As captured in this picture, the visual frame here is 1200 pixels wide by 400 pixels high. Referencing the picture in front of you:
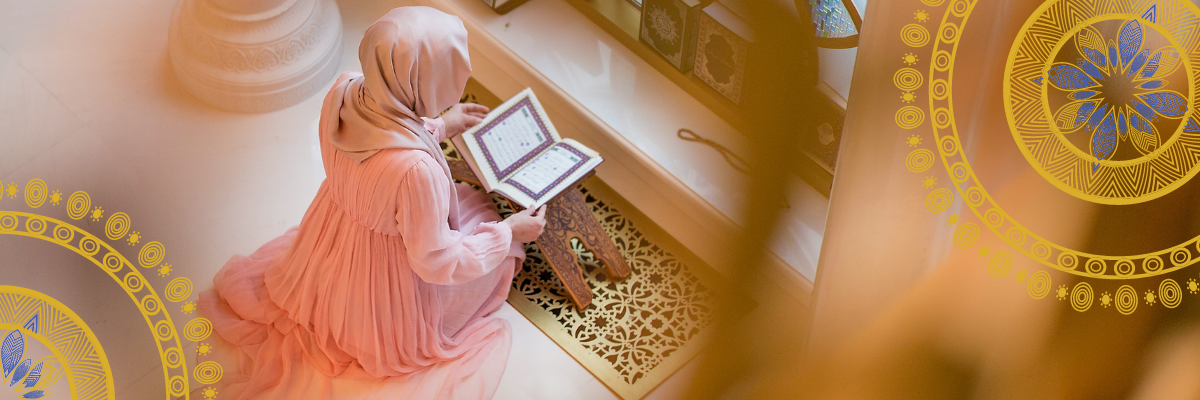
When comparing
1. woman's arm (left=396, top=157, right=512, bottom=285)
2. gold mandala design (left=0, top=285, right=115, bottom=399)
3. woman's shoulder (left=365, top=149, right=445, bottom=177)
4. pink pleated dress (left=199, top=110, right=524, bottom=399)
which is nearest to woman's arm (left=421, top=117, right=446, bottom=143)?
pink pleated dress (left=199, top=110, right=524, bottom=399)

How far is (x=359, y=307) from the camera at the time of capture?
1938 mm

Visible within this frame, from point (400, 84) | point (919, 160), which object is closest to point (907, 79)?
point (919, 160)

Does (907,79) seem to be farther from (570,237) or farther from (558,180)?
(570,237)

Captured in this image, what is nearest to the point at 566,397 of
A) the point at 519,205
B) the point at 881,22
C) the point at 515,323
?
the point at 515,323

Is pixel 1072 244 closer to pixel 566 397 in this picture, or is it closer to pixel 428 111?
pixel 428 111

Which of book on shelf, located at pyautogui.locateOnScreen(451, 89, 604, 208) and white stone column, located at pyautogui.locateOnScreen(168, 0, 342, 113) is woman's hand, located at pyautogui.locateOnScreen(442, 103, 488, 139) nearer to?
book on shelf, located at pyautogui.locateOnScreen(451, 89, 604, 208)

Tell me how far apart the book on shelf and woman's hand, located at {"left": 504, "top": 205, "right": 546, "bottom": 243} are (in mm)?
32

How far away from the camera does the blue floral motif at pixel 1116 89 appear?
0.49 m

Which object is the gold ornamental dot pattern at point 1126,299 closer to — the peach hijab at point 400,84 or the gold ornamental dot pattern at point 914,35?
the gold ornamental dot pattern at point 914,35

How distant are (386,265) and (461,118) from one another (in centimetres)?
47

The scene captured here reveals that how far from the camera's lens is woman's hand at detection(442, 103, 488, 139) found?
2156 millimetres

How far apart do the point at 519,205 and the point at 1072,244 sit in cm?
168
